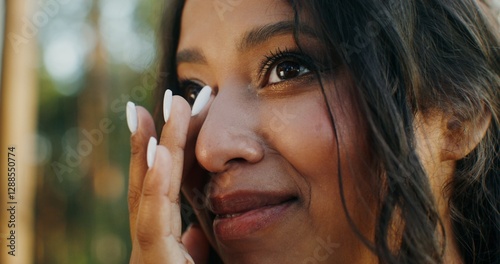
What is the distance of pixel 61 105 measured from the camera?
8.50 metres

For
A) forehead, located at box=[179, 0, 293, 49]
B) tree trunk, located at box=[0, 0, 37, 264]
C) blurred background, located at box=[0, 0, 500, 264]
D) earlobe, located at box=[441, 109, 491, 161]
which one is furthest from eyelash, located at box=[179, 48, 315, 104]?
blurred background, located at box=[0, 0, 500, 264]

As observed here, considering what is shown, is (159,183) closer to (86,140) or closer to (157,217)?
(157,217)

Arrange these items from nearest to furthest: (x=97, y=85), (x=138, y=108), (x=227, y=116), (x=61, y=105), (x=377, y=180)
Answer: (x=377, y=180), (x=227, y=116), (x=138, y=108), (x=97, y=85), (x=61, y=105)

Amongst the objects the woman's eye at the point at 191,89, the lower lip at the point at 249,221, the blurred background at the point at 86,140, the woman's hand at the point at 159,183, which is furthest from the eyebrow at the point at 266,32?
the blurred background at the point at 86,140

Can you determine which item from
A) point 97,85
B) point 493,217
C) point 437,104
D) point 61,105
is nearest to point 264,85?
point 437,104

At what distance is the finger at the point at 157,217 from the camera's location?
150 centimetres

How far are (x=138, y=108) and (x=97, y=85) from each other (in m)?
6.24

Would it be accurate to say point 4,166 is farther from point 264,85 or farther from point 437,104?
point 437,104

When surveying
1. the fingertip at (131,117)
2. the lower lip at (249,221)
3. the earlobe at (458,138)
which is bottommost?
the lower lip at (249,221)

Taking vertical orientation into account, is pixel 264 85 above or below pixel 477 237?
above

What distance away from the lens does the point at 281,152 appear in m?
1.61

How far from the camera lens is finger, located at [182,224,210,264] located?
2178 mm

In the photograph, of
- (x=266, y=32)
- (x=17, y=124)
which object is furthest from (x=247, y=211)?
(x=17, y=124)

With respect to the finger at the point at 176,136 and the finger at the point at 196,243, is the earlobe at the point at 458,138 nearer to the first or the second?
the finger at the point at 176,136
